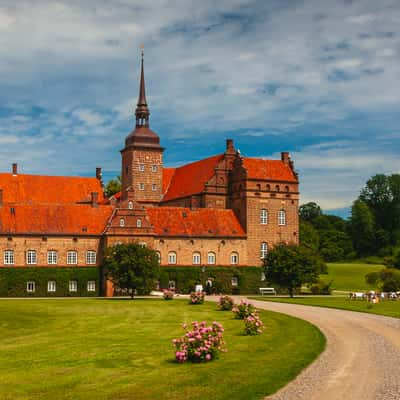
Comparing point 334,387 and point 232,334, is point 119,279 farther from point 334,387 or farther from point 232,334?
point 334,387

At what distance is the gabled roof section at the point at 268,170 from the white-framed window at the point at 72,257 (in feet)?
70.6

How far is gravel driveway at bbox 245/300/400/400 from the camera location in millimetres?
15938

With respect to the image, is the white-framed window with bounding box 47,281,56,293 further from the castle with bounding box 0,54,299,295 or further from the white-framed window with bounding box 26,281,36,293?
the white-framed window with bounding box 26,281,36,293

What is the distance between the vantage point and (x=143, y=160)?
88000 mm

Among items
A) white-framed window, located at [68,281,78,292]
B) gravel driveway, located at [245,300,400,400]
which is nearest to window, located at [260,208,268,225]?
white-framed window, located at [68,281,78,292]

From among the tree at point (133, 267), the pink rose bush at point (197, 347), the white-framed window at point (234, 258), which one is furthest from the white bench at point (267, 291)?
the pink rose bush at point (197, 347)

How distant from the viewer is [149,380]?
18438 millimetres

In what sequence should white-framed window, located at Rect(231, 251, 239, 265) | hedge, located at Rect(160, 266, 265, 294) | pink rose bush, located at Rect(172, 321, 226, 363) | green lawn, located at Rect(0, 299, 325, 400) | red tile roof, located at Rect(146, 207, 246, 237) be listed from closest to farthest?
green lawn, located at Rect(0, 299, 325, 400) < pink rose bush, located at Rect(172, 321, 226, 363) < hedge, located at Rect(160, 266, 265, 294) < red tile roof, located at Rect(146, 207, 246, 237) < white-framed window, located at Rect(231, 251, 239, 265)

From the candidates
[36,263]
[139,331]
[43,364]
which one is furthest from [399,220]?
[43,364]

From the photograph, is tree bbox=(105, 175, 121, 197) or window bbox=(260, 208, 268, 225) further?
tree bbox=(105, 175, 121, 197)

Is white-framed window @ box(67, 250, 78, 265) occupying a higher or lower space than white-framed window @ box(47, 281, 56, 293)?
higher

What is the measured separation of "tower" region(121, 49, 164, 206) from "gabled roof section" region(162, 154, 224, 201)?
2331 millimetres

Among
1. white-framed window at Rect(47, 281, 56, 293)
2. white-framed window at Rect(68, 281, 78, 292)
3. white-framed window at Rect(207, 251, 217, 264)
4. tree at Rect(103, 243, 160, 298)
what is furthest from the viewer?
white-framed window at Rect(207, 251, 217, 264)

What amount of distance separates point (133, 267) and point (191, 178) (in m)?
30.3
